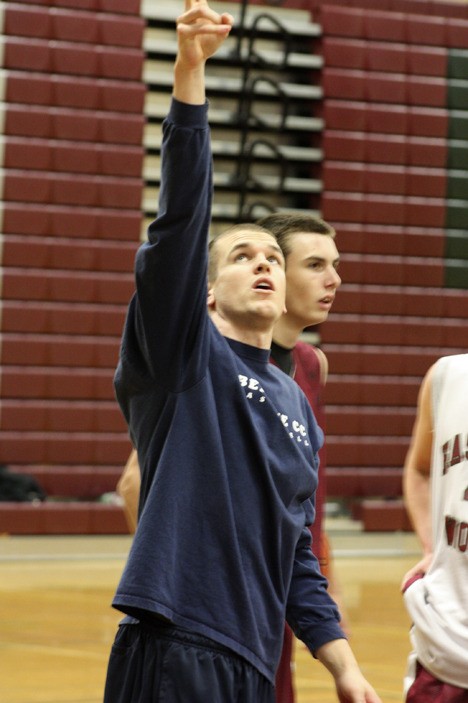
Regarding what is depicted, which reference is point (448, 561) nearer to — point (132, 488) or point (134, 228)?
point (132, 488)

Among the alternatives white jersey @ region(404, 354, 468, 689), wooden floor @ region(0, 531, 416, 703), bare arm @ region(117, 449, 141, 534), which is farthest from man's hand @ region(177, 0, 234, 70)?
wooden floor @ region(0, 531, 416, 703)

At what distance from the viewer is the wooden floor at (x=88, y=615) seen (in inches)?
168

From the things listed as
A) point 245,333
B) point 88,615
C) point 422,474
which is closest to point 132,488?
point 422,474

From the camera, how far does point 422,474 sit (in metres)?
2.29

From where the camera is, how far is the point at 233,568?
1674 millimetres

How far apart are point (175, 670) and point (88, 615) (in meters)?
4.10

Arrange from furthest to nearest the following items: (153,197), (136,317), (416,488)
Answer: (153,197), (416,488), (136,317)

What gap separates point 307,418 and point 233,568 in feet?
1.29

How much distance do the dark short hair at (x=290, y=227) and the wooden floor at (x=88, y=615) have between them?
1.95m

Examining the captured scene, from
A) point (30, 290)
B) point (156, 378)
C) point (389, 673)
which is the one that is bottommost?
point (389, 673)

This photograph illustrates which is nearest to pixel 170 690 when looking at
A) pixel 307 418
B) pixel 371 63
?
pixel 307 418

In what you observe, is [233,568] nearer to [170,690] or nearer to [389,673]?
[170,690]

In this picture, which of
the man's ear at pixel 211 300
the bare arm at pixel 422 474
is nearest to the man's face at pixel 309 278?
the bare arm at pixel 422 474

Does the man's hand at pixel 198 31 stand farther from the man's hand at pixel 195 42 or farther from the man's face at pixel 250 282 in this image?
the man's face at pixel 250 282
